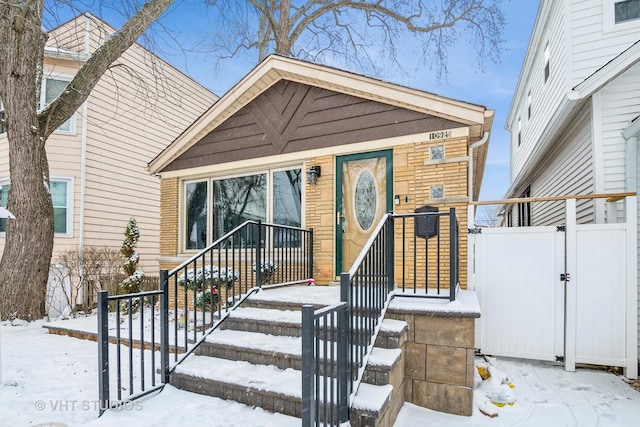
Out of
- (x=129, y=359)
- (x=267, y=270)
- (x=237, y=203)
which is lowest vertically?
(x=129, y=359)

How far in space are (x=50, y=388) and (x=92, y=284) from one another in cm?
437

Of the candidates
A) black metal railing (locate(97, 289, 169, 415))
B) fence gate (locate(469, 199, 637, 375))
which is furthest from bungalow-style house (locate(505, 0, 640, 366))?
black metal railing (locate(97, 289, 169, 415))

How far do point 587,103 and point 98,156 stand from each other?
9.62 metres

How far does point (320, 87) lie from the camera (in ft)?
19.5

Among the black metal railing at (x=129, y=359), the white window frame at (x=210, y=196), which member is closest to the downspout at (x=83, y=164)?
the white window frame at (x=210, y=196)

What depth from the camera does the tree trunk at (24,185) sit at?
241 inches

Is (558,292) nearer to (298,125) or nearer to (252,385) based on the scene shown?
(252,385)

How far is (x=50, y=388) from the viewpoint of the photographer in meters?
3.38

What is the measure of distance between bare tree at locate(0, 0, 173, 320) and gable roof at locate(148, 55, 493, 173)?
179 centimetres

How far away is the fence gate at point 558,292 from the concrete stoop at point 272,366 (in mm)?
1846

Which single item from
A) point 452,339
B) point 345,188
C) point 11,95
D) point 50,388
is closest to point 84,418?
point 50,388

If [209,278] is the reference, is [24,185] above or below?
above

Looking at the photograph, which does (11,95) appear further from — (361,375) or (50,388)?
(361,375)

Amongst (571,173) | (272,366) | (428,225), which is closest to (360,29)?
(571,173)
